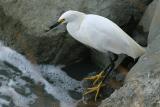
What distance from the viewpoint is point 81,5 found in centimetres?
466

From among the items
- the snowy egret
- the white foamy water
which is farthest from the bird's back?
the white foamy water

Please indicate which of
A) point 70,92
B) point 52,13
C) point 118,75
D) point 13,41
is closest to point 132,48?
point 118,75

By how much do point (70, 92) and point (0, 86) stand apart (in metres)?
0.62

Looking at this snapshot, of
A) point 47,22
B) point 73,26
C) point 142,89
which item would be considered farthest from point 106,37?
point 142,89

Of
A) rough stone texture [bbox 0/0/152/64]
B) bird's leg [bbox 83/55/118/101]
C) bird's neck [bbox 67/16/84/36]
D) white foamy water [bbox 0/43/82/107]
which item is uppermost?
bird's neck [bbox 67/16/84/36]

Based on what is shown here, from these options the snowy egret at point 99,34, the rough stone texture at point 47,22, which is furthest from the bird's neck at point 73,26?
the rough stone texture at point 47,22

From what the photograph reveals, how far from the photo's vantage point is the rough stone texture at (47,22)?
177 inches

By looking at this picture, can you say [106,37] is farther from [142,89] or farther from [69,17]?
[142,89]

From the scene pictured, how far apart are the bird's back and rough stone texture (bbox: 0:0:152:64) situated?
31 cm

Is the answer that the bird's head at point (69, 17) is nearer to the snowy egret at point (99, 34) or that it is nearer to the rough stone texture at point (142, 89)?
the snowy egret at point (99, 34)

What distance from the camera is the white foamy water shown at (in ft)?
13.5

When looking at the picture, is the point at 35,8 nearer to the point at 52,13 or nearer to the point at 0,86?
the point at 52,13

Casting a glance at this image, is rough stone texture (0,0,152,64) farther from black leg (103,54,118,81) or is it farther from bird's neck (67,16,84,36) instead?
black leg (103,54,118,81)

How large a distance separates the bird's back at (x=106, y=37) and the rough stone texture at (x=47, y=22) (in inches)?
12.3
